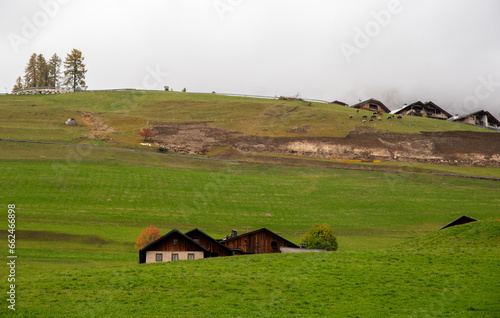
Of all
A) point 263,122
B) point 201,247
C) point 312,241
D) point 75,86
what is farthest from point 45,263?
point 75,86

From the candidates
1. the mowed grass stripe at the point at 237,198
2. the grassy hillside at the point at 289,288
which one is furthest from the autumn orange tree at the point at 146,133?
the grassy hillside at the point at 289,288

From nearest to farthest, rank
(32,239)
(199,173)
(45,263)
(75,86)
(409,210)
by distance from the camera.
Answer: (45,263)
(32,239)
(409,210)
(199,173)
(75,86)

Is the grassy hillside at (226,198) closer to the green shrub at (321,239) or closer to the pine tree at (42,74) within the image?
the green shrub at (321,239)

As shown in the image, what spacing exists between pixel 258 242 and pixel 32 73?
13686 centimetres

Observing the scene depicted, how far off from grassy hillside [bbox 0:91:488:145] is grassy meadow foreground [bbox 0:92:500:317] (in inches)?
36.1

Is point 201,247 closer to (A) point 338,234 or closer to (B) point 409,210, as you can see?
(A) point 338,234

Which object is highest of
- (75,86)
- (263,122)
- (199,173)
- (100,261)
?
(75,86)

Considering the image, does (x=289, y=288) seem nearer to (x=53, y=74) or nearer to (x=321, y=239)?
(x=321, y=239)

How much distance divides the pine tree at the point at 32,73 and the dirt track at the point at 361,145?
219ft

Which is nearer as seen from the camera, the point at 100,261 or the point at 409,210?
the point at 100,261

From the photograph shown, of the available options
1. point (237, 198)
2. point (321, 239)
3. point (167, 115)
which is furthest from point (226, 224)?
point (167, 115)

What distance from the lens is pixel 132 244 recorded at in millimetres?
52438

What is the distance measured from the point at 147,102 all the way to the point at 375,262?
12511 centimetres

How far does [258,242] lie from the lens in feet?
173
